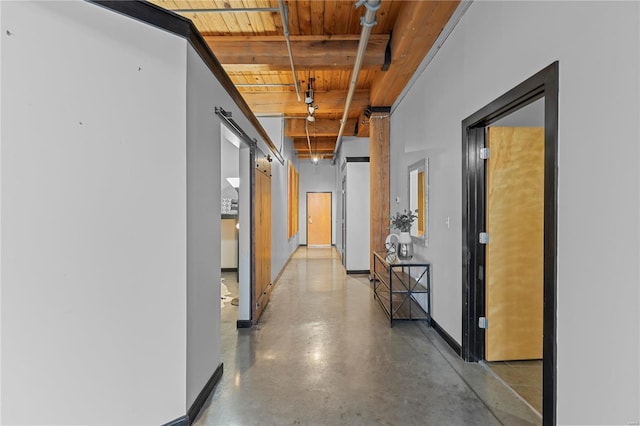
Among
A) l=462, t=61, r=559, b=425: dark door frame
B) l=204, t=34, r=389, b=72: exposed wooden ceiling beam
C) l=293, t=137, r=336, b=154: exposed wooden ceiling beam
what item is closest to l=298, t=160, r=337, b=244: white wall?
l=293, t=137, r=336, b=154: exposed wooden ceiling beam

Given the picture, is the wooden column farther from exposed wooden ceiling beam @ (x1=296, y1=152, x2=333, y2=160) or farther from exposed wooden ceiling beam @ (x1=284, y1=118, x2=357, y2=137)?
exposed wooden ceiling beam @ (x1=296, y1=152, x2=333, y2=160)

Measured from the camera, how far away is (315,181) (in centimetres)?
1118

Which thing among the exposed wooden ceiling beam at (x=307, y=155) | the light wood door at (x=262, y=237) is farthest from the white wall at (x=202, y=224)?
the exposed wooden ceiling beam at (x=307, y=155)

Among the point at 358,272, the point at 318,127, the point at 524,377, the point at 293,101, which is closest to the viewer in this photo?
the point at 524,377

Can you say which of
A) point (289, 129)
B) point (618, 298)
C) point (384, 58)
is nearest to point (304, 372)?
point (618, 298)

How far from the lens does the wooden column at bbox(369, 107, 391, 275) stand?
17.6 feet

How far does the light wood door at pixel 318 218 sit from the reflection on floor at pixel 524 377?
875 cm

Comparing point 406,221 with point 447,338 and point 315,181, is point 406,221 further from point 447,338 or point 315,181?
point 315,181

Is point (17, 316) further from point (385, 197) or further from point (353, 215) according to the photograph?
point (353, 215)

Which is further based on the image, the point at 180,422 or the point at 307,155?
the point at 307,155

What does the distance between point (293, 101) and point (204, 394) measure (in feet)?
15.8

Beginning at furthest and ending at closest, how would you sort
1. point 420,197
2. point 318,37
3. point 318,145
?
point 318,145, point 420,197, point 318,37

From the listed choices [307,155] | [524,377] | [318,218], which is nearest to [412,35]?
[524,377]

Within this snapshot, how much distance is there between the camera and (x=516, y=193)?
2629mm
